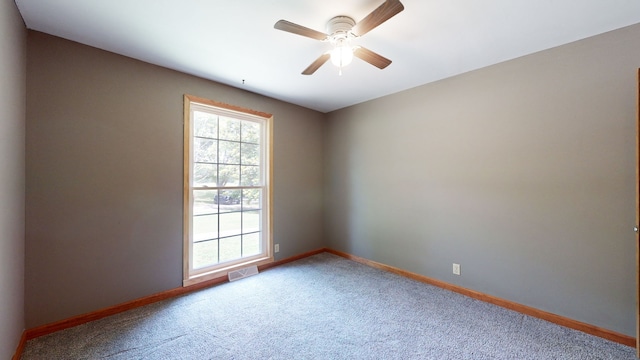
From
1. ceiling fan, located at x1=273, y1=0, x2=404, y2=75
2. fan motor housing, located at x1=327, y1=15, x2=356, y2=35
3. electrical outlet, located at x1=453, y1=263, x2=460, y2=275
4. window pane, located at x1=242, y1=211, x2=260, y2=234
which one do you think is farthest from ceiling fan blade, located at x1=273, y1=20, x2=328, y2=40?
electrical outlet, located at x1=453, y1=263, x2=460, y2=275

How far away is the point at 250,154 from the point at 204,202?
2.98 ft

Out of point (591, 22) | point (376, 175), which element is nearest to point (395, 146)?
point (376, 175)

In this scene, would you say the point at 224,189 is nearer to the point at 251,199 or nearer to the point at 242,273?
the point at 251,199

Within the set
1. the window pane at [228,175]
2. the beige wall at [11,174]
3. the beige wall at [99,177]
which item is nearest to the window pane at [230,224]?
the window pane at [228,175]

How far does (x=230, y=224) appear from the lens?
3.29 m

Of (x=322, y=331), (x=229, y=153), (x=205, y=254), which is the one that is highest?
(x=229, y=153)

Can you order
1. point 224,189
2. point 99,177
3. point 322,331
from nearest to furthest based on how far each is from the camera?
point 322,331, point 99,177, point 224,189

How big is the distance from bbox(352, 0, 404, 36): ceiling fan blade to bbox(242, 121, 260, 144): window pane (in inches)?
84.1

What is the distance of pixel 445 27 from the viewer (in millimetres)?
1984

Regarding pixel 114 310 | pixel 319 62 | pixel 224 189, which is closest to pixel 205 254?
pixel 224 189

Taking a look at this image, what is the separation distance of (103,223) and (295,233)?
235 centimetres

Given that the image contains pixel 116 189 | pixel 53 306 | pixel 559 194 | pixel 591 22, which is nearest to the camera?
pixel 591 22

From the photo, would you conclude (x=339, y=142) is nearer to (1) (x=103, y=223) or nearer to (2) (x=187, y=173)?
(2) (x=187, y=173)

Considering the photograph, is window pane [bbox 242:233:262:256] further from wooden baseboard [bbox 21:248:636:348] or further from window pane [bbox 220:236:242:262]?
wooden baseboard [bbox 21:248:636:348]
